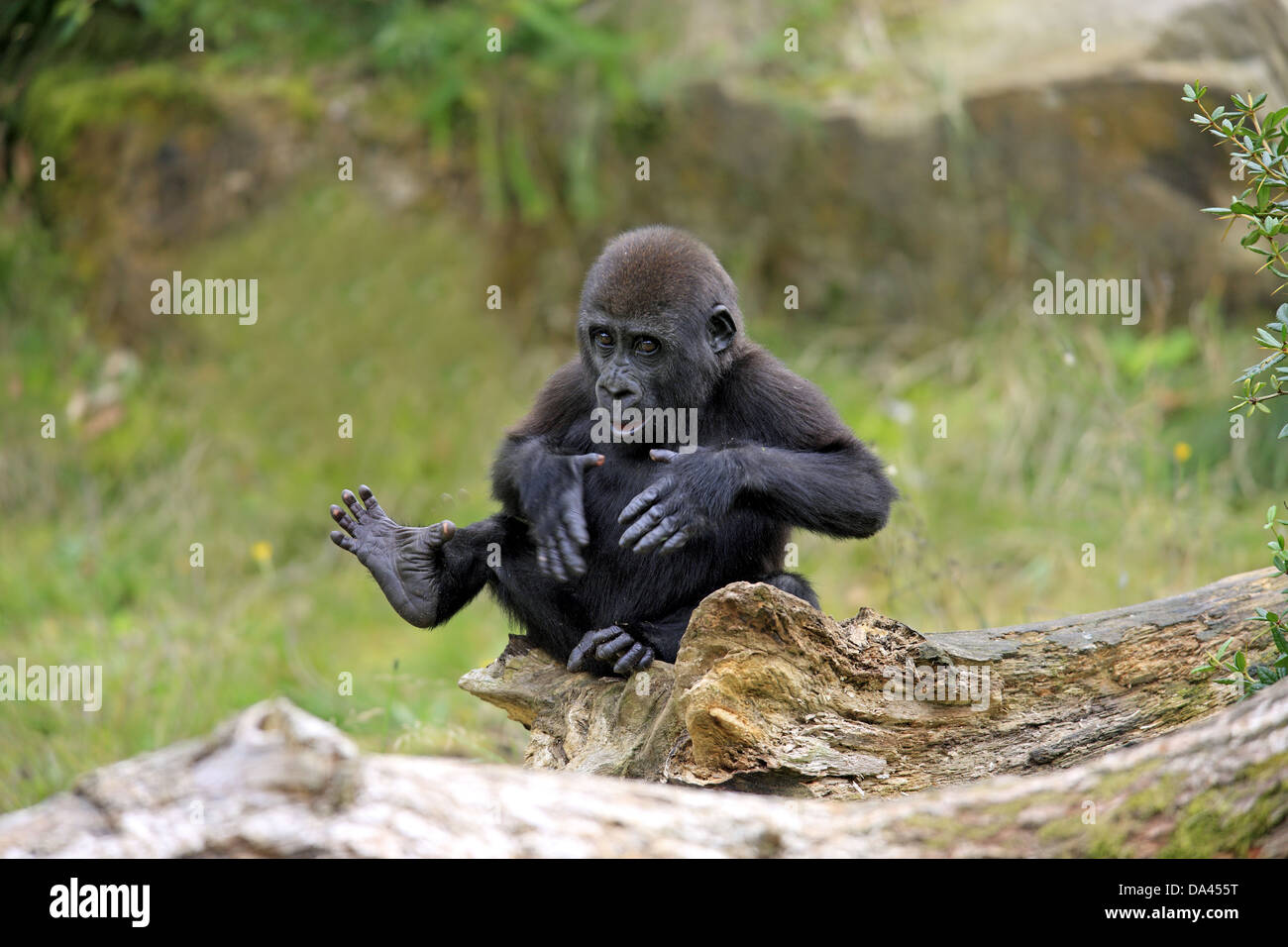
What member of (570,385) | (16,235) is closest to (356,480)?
(16,235)

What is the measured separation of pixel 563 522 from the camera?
17.6 feet

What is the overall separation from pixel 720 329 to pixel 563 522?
4.19 ft

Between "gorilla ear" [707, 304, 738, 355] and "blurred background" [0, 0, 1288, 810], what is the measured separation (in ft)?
13.3

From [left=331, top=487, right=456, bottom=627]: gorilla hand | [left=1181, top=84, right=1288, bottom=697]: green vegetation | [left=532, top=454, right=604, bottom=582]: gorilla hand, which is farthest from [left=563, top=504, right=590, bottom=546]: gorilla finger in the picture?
[left=1181, top=84, right=1288, bottom=697]: green vegetation

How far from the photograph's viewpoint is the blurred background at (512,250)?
1002 centimetres

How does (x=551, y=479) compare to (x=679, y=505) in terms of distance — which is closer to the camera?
(x=679, y=505)

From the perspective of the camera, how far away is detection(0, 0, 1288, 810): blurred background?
32.9 feet

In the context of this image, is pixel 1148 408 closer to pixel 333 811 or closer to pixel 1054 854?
pixel 1054 854

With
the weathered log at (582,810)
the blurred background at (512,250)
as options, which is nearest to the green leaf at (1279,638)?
the weathered log at (582,810)

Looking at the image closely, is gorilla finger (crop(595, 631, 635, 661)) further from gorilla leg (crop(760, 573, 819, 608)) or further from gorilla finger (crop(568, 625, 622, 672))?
gorilla leg (crop(760, 573, 819, 608))

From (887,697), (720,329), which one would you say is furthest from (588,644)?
(720,329)

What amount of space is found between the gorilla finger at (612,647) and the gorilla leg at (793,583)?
0.69 metres

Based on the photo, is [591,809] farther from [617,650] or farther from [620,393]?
[620,393]

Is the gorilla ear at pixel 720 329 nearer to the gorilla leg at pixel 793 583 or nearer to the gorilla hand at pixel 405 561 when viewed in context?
the gorilla leg at pixel 793 583
